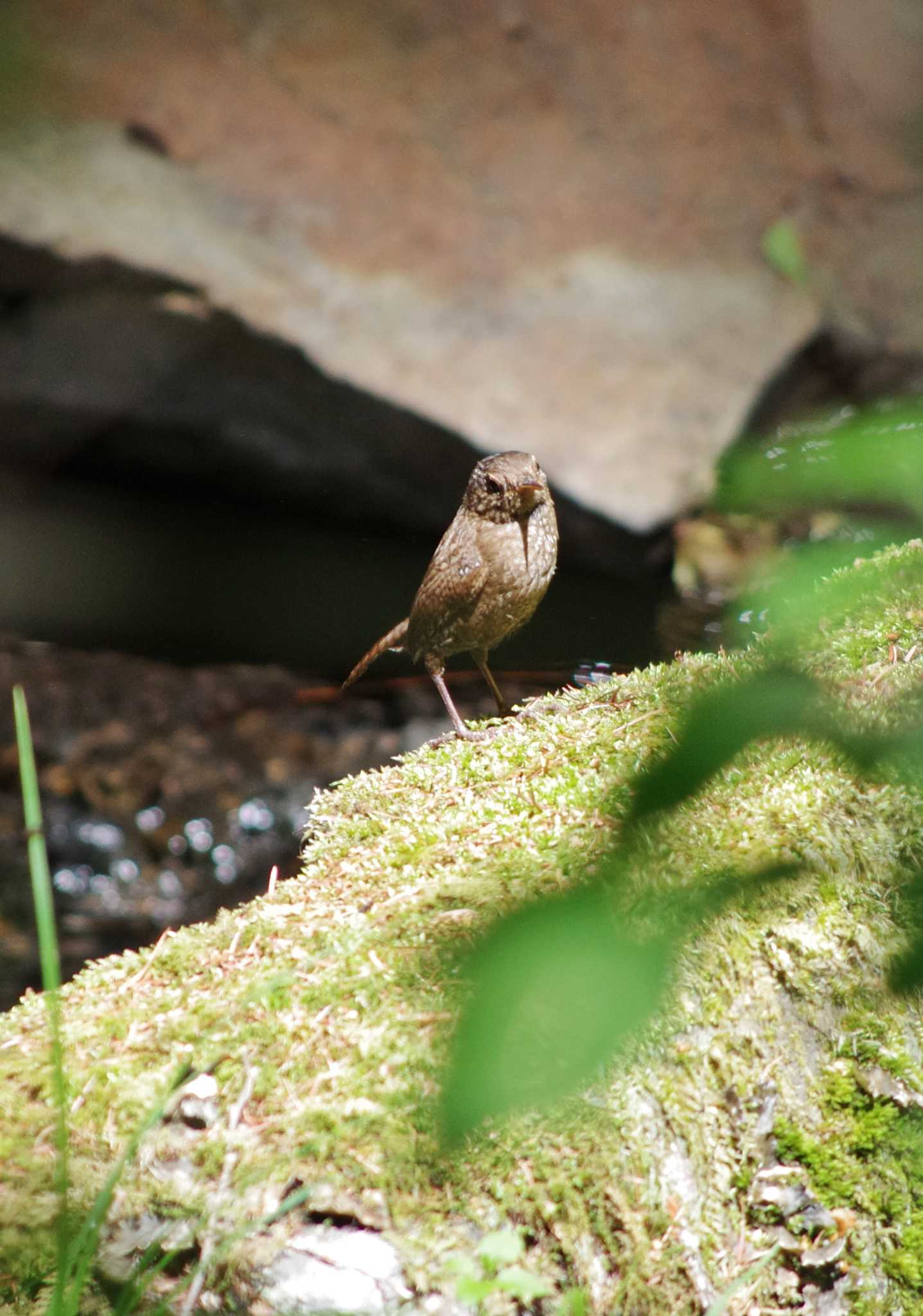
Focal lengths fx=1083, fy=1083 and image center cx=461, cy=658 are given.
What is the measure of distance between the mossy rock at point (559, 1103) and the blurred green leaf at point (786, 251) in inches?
179

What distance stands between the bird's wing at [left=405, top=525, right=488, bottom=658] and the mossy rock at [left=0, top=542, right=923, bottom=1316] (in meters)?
0.95

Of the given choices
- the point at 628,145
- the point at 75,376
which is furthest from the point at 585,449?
the point at 75,376

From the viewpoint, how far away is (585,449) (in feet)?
19.8

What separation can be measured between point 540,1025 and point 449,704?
5.05 feet

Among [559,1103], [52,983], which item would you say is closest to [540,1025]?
[559,1103]

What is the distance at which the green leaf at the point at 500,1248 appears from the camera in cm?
147

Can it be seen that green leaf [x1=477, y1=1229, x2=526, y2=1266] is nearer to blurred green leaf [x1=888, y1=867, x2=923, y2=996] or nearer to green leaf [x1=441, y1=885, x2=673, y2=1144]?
green leaf [x1=441, y1=885, x2=673, y2=1144]

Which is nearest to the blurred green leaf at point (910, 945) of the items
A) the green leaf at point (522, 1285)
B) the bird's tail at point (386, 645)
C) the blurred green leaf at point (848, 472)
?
the blurred green leaf at point (848, 472)

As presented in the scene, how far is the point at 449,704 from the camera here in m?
3.07

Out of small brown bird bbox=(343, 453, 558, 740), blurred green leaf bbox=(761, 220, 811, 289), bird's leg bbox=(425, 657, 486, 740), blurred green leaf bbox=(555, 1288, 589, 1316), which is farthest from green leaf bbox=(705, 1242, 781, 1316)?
blurred green leaf bbox=(761, 220, 811, 289)

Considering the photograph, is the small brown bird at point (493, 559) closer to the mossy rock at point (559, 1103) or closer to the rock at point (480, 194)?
the mossy rock at point (559, 1103)

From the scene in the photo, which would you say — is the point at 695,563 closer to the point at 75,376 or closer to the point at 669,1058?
the point at 75,376

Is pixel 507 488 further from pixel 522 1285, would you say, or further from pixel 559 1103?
pixel 522 1285

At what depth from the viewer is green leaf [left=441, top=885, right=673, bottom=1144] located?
5.17 feet
